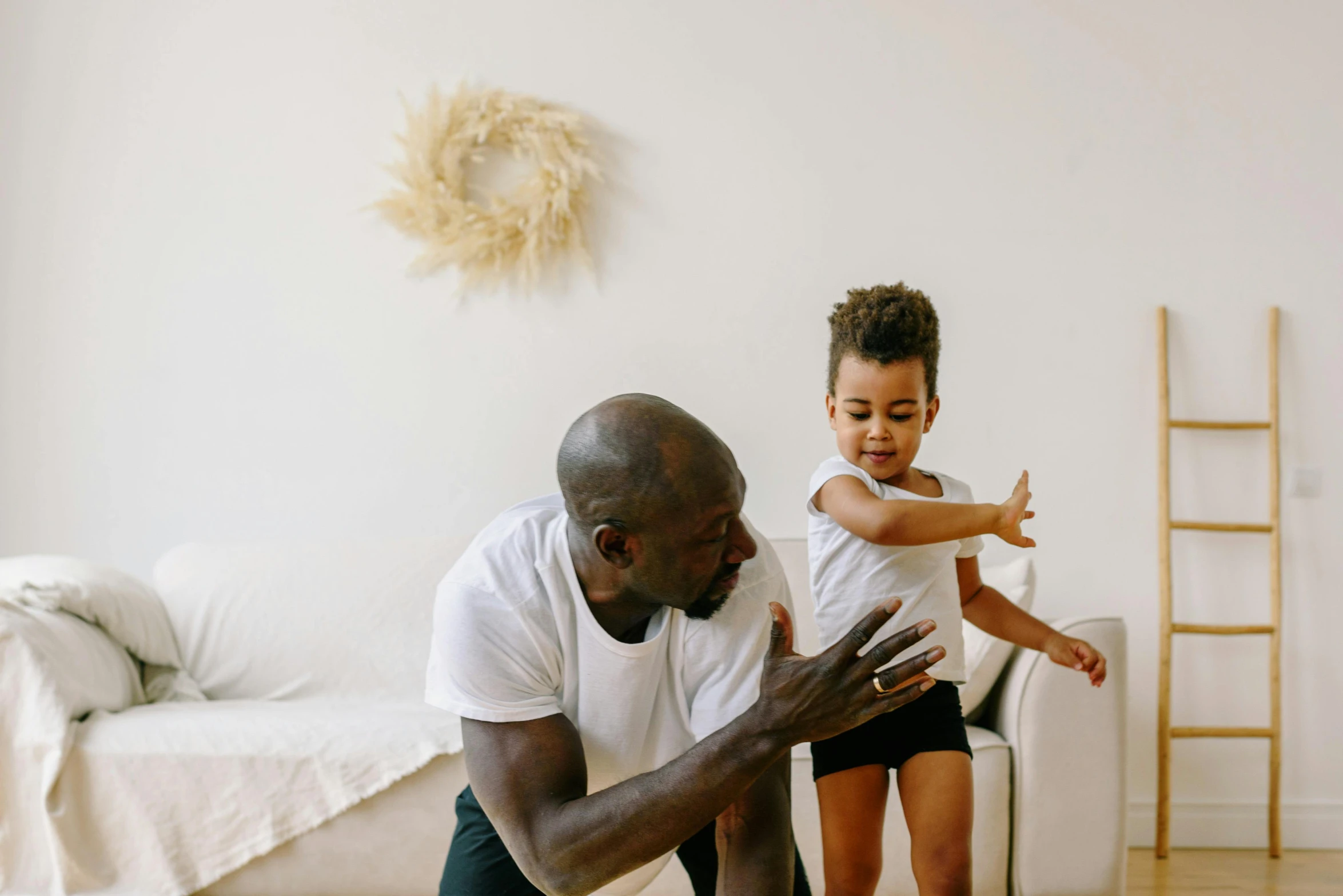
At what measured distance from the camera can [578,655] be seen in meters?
1.24

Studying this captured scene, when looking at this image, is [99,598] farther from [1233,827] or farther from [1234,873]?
[1233,827]

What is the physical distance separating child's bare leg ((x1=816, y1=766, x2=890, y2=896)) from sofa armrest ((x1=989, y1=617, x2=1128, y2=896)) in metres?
0.70

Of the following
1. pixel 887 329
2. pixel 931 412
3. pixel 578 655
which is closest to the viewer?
pixel 578 655

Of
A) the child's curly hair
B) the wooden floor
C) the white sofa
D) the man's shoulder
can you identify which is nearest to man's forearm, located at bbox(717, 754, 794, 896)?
the man's shoulder

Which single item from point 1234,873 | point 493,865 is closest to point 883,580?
point 493,865

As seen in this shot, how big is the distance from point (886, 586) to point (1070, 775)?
87cm

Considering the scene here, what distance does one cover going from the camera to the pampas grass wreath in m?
2.89

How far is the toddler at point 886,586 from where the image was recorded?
4.75 feet

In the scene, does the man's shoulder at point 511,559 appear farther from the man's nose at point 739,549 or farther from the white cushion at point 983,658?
the white cushion at point 983,658

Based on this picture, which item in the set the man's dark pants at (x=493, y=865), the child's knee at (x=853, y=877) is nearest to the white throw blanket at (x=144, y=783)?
the man's dark pants at (x=493, y=865)

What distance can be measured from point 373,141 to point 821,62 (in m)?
1.29

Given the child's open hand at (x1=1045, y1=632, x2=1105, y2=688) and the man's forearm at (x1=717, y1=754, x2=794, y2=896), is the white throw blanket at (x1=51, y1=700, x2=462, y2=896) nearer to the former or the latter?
the man's forearm at (x1=717, y1=754, x2=794, y2=896)

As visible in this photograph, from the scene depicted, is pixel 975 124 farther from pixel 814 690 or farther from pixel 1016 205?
pixel 814 690

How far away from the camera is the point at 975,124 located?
293 centimetres
